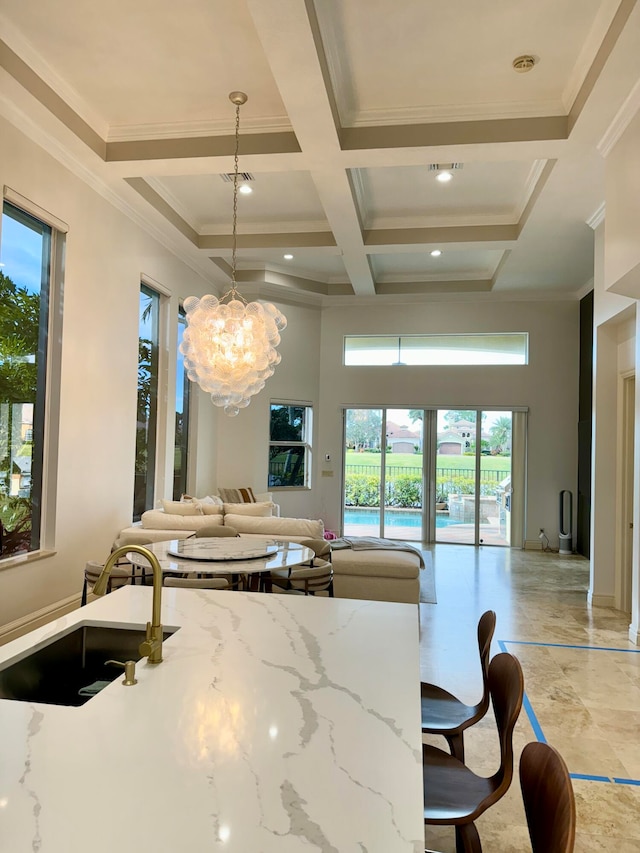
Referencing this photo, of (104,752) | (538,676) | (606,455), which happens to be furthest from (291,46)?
(606,455)

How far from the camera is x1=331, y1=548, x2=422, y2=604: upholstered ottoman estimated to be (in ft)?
15.4

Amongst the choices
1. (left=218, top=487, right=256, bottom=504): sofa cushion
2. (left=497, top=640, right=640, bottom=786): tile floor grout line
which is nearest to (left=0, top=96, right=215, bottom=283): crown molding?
(left=218, top=487, right=256, bottom=504): sofa cushion

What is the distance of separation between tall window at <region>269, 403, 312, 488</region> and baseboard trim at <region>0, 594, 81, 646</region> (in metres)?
4.34

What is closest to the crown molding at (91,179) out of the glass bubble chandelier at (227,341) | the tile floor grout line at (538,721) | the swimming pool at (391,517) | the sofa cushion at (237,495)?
the glass bubble chandelier at (227,341)

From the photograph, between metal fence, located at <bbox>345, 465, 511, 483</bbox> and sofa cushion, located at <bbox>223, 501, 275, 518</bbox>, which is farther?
metal fence, located at <bbox>345, 465, 511, 483</bbox>

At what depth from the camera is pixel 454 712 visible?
205 centimetres

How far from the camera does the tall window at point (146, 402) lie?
625 centimetres

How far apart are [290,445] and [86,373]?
455 centimetres

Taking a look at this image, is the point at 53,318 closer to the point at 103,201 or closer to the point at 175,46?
the point at 103,201

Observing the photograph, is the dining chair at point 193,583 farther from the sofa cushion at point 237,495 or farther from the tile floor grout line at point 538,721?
the sofa cushion at point 237,495

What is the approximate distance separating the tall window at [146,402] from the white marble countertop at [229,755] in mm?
4703

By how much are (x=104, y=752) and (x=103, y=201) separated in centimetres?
519

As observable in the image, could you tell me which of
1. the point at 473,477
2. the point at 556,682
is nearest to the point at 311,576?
the point at 556,682

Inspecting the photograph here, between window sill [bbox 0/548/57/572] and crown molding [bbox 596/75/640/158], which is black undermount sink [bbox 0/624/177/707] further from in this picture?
crown molding [bbox 596/75/640/158]
